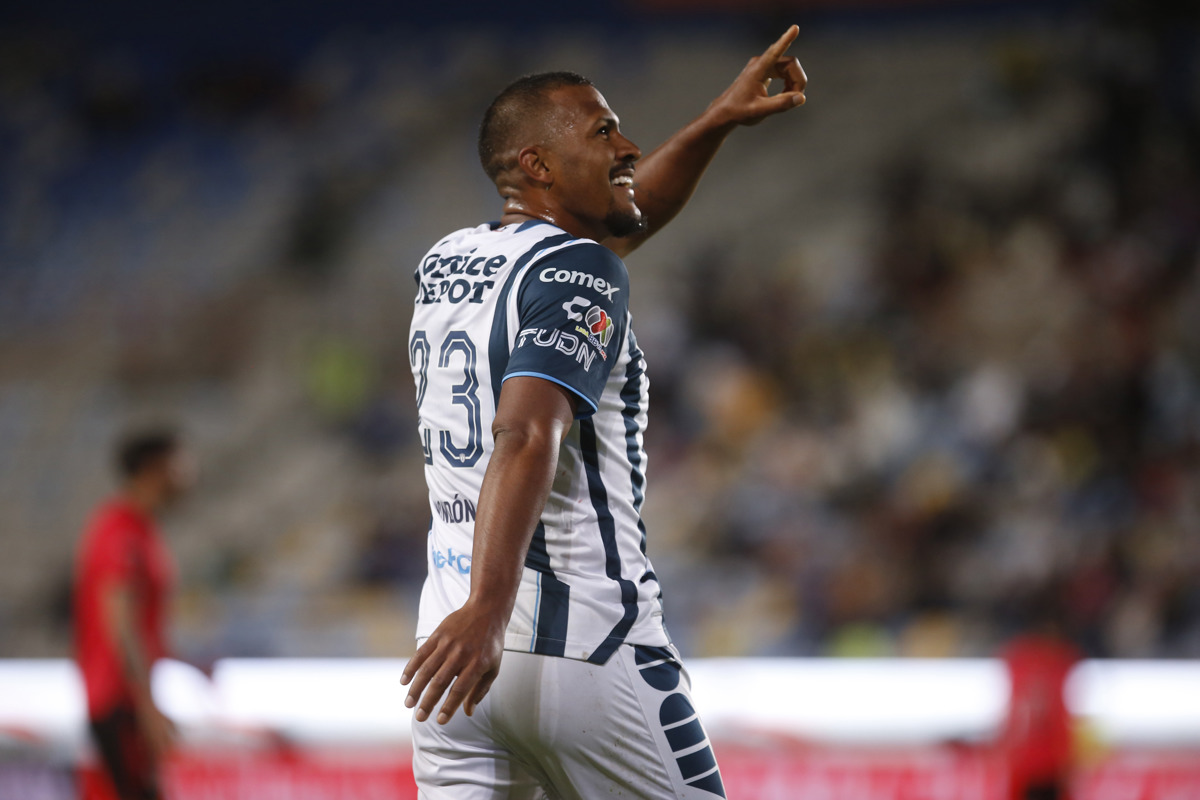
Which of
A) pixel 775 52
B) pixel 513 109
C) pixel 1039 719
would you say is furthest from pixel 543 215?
pixel 1039 719

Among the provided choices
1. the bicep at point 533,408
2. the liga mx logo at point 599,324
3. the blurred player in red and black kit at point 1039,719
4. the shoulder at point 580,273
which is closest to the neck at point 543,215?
the shoulder at point 580,273

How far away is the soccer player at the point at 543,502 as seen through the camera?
1923 millimetres

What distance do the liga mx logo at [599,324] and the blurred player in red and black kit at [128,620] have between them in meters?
3.68

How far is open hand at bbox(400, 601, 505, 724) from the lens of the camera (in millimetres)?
1833

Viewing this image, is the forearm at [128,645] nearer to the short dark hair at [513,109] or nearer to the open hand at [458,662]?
the short dark hair at [513,109]

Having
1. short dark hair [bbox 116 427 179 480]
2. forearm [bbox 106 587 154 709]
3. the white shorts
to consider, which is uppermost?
short dark hair [bbox 116 427 179 480]

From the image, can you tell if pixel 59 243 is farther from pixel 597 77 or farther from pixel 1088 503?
pixel 1088 503

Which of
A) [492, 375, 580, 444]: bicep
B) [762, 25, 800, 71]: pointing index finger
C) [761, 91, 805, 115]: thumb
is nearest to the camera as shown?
[492, 375, 580, 444]: bicep

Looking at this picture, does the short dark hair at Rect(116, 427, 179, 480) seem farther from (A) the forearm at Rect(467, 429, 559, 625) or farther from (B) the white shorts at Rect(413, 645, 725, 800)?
(A) the forearm at Rect(467, 429, 559, 625)

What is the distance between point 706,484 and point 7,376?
6474 mm

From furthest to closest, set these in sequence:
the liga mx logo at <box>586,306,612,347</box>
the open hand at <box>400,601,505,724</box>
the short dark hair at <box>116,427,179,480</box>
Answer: the short dark hair at <box>116,427,179,480</box> → the liga mx logo at <box>586,306,612,347</box> → the open hand at <box>400,601,505,724</box>

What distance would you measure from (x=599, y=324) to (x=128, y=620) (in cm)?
379

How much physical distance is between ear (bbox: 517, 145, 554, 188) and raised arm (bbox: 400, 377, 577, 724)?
22.4 inches

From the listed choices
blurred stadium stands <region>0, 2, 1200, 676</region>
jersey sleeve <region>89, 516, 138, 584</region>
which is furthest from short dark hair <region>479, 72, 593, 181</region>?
blurred stadium stands <region>0, 2, 1200, 676</region>
